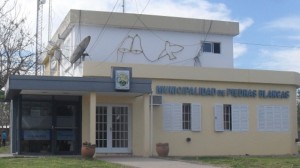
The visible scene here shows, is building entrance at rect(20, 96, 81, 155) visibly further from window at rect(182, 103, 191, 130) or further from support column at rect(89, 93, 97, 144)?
window at rect(182, 103, 191, 130)

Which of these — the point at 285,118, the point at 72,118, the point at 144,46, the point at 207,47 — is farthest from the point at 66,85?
the point at 207,47

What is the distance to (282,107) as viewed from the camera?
87.8 feet

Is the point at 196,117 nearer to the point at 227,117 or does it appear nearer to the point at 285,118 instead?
the point at 227,117

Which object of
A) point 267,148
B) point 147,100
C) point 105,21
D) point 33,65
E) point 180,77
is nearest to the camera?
point 147,100

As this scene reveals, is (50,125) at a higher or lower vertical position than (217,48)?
lower

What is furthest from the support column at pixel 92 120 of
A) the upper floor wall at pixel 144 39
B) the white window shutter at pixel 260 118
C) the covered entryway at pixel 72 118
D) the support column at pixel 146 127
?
the white window shutter at pixel 260 118

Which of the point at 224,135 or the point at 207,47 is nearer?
the point at 224,135

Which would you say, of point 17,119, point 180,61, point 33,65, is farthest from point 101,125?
point 33,65

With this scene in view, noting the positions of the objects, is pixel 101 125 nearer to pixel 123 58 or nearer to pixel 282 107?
pixel 123 58

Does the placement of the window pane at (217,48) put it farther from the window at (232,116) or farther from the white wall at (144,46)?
the window at (232,116)

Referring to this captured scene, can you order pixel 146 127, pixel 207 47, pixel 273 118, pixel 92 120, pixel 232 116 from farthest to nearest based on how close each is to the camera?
1. pixel 207 47
2. pixel 273 118
3. pixel 232 116
4. pixel 146 127
5. pixel 92 120

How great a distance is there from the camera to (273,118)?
26484mm

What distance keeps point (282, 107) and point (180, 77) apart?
18.8 ft

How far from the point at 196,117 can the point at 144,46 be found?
602 cm
